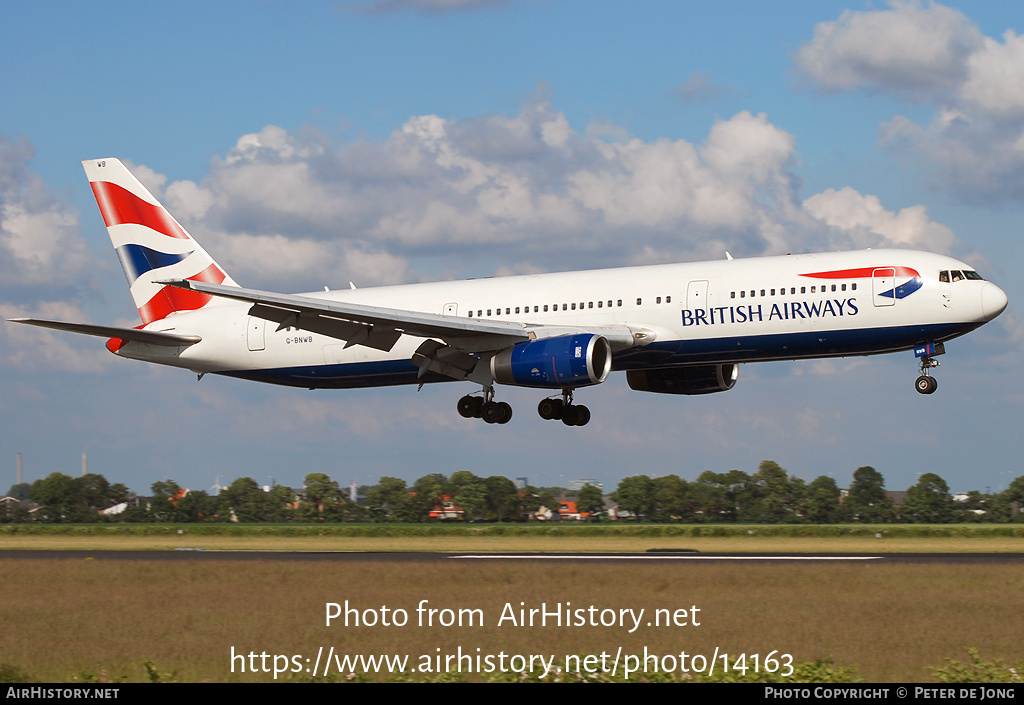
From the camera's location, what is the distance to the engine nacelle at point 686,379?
43.0 metres

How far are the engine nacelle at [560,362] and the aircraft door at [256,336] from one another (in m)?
11.7

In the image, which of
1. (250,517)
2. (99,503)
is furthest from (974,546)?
(99,503)

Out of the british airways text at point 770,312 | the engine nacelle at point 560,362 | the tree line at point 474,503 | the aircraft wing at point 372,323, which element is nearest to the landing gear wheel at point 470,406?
the aircraft wing at point 372,323

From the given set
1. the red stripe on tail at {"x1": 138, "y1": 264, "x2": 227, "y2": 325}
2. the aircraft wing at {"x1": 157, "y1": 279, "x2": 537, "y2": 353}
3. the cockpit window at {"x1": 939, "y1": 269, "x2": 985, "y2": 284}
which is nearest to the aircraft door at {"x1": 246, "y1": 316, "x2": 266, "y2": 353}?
the red stripe on tail at {"x1": 138, "y1": 264, "x2": 227, "y2": 325}

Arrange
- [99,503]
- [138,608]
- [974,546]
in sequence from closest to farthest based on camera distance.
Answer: [138,608] < [974,546] < [99,503]

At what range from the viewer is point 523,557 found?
38156 millimetres

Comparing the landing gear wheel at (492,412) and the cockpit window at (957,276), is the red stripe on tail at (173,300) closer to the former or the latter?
the landing gear wheel at (492,412)

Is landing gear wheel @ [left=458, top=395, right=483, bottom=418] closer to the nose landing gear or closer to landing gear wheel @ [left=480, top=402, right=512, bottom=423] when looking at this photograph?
landing gear wheel @ [left=480, top=402, right=512, bottom=423]

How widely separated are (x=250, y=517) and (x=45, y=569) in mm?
51508

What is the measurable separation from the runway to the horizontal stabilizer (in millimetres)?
7971

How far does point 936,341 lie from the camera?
35.4 meters

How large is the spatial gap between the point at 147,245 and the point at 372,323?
1532 centimetres
